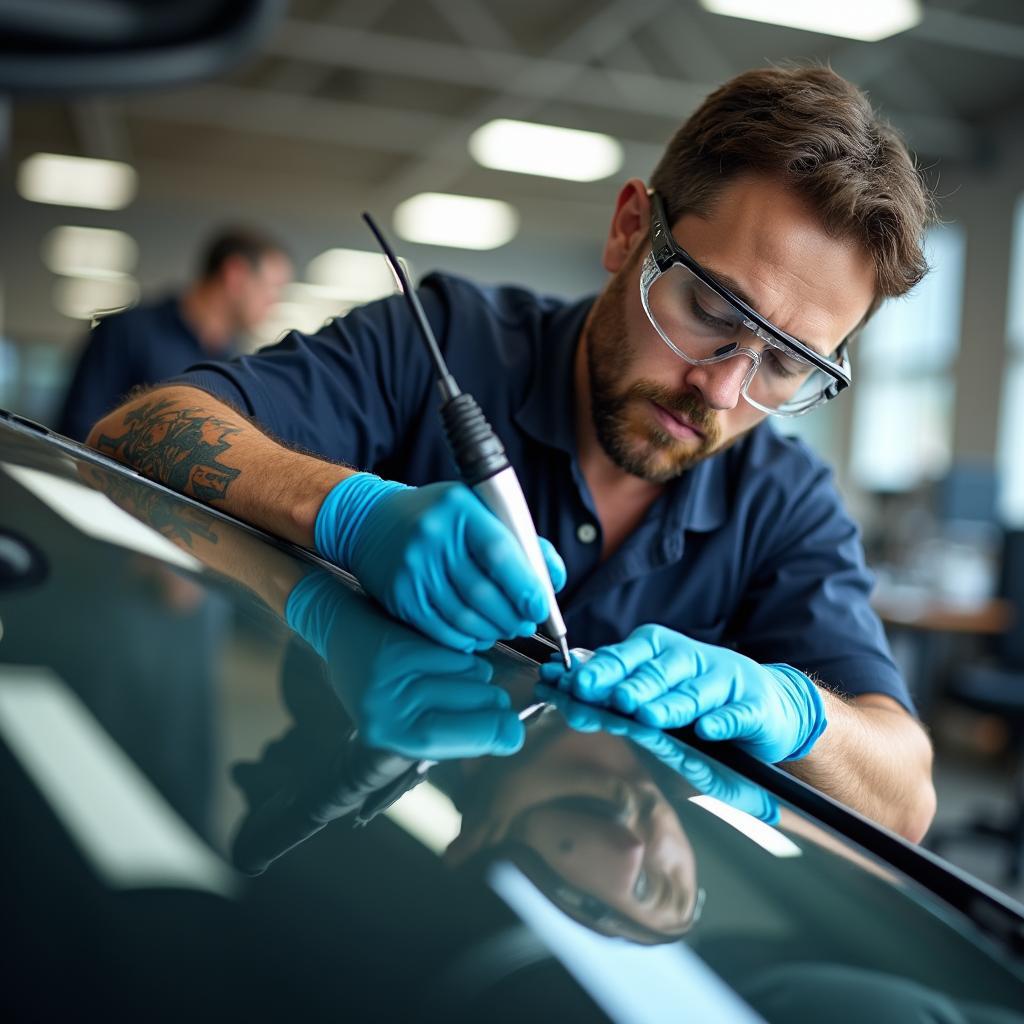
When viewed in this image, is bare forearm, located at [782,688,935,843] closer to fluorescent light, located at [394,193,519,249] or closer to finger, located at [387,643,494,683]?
finger, located at [387,643,494,683]

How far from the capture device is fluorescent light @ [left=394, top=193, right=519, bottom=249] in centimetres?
927

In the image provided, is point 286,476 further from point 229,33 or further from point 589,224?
point 589,224

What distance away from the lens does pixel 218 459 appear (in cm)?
97

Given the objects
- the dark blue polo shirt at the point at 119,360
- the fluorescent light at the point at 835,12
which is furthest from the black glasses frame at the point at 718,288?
the fluorescent light at the point at 835,12

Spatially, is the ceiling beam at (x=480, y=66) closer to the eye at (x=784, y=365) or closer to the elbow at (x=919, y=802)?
the eye at (x=784, y=365)

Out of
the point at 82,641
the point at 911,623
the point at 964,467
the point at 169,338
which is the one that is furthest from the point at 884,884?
the point at 964,467

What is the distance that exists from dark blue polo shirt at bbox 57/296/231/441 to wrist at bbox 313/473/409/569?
2393mm

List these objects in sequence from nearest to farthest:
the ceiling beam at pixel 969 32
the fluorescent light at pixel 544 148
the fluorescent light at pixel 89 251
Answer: the ceiling beam at pixel 969 32 < the fluorescent light at pixel 544 148 < the fluorescent light at pixel 89 251

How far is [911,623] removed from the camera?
3955 millimetres

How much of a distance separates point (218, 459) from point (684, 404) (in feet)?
1.86

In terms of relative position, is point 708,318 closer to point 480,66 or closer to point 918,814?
point 918,814

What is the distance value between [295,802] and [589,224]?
36.5ft

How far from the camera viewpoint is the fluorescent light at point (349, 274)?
36.6 feet

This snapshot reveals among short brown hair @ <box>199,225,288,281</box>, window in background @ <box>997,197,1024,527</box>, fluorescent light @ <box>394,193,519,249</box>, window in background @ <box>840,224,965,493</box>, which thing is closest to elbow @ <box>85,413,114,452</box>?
short brown hair @ <box>199,225,288,281</box>
